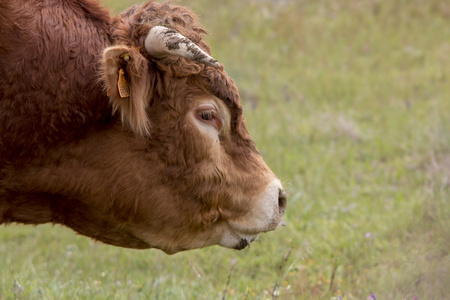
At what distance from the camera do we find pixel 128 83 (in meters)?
3.27

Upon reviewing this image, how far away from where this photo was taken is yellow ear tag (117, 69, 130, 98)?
3.21 meters

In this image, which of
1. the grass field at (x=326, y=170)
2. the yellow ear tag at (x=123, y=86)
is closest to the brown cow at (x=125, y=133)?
the yellow ear tag at (x=123, y=86)

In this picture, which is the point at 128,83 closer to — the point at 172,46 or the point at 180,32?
the point at 172,46

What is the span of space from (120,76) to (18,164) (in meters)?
0.71

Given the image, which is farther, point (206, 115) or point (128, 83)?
point (206, 115)

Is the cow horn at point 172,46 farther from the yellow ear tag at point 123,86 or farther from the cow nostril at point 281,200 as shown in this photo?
the cow nostril at point 281,200

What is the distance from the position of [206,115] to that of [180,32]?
1.58ft

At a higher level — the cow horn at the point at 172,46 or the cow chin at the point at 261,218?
the cow horn at the point at 172,46

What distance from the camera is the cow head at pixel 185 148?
3398 mm

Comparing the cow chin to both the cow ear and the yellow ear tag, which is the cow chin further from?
the yellow ear tag

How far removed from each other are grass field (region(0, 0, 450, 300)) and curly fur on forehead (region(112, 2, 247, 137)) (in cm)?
119

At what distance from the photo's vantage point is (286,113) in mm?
10219

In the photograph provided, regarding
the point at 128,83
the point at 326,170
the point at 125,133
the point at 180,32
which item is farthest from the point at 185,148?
the point at 326,170

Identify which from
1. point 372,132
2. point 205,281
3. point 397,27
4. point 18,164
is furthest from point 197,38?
point 397,27
